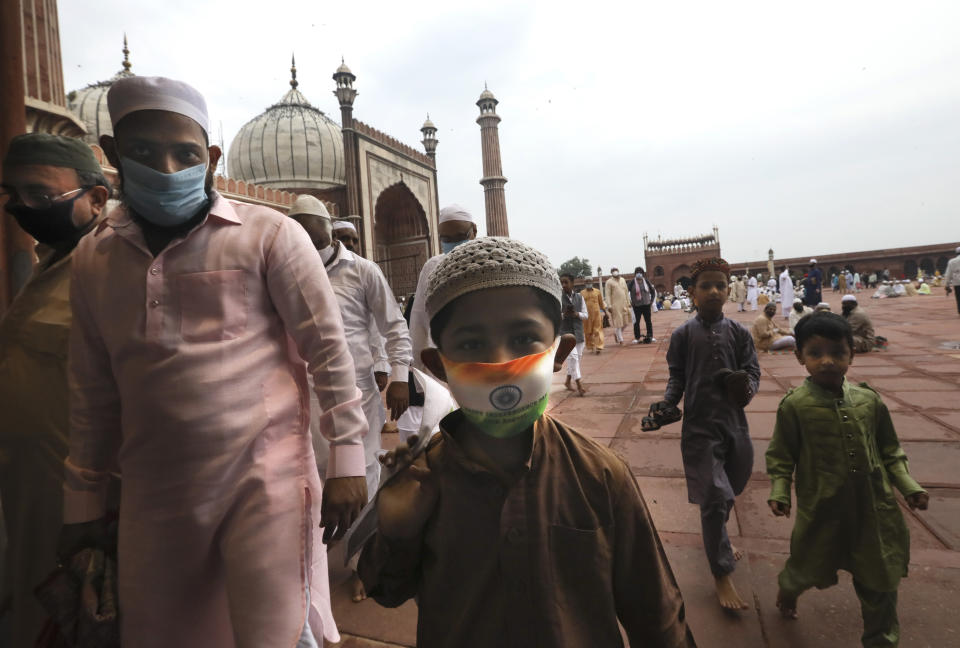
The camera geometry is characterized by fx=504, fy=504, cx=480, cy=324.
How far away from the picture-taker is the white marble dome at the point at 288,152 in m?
18.8

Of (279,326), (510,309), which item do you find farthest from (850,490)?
(279,326)

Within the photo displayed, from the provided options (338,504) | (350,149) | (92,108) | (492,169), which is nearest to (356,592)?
(338,504)

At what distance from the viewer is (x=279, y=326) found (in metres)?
1.35

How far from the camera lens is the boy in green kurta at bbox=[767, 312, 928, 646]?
1.54 metres

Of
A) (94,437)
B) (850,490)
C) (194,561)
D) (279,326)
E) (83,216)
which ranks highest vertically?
(83,216)

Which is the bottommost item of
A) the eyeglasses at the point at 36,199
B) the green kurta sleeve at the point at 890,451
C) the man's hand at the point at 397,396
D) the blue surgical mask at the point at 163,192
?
the green kurta sleeve at the point at 890,451

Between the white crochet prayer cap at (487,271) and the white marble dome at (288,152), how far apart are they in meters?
19.1

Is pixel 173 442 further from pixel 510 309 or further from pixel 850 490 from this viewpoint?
pixel 850 490

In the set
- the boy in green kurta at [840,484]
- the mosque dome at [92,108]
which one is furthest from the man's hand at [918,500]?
the mosque dome at [92,108]

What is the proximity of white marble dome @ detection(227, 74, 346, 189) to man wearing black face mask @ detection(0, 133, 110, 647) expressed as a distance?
18078mm

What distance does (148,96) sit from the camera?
1242mm

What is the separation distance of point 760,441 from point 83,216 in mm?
3903

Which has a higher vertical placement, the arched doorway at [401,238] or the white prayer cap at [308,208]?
the arched doorway at [401,238]

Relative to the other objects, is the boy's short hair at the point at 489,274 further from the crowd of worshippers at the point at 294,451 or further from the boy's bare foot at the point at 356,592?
the boy's bare foot at the point at 356,592
